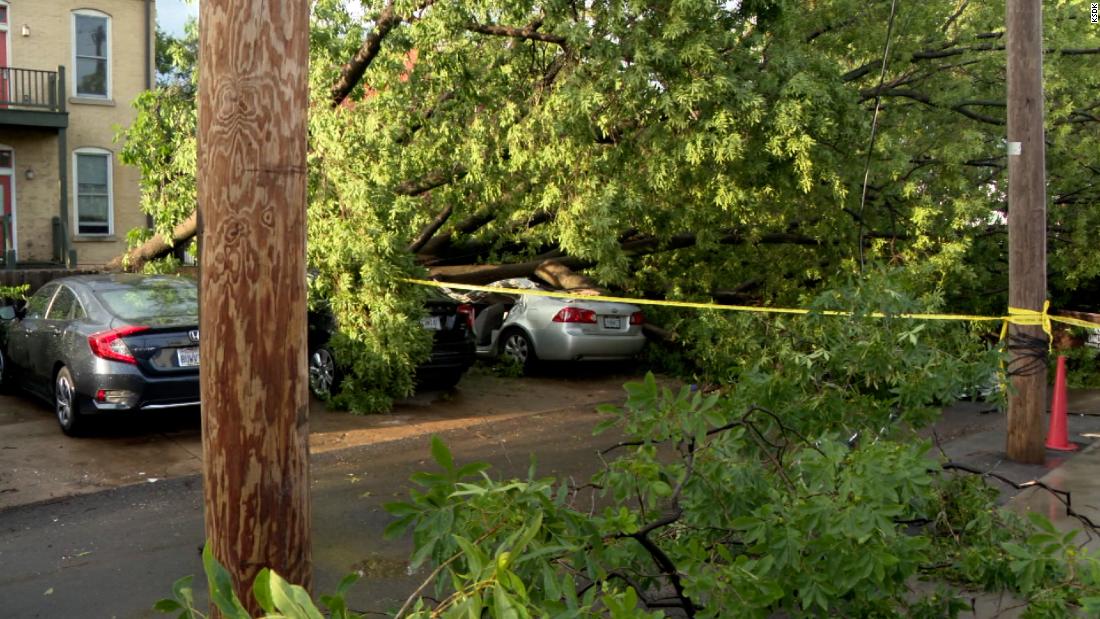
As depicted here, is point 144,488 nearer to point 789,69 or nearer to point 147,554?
point 147,554

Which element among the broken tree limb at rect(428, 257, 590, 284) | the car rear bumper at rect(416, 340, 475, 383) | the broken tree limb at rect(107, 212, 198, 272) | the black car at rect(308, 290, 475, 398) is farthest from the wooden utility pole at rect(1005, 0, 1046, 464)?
the broken tree limb at rect(107, 212, 198, 272)

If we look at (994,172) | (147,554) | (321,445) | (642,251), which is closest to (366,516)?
(147,554)

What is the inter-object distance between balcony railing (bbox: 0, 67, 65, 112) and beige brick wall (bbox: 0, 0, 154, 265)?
317 millimetres

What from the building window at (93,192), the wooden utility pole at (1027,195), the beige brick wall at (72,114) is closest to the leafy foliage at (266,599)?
the wooden utility pole at (1027,195)

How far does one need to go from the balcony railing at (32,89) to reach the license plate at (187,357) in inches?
626

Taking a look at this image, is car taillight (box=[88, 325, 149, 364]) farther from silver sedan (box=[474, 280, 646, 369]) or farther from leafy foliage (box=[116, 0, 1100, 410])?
silver sedan (box=[474, 280, 646, 369])

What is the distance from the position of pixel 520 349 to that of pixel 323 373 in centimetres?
386

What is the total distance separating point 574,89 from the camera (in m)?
11.0

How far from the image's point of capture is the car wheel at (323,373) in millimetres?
11633

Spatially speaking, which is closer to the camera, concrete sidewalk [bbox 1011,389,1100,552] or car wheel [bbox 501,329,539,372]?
concrete sidewalk [bbox 1011,389,1100,552]

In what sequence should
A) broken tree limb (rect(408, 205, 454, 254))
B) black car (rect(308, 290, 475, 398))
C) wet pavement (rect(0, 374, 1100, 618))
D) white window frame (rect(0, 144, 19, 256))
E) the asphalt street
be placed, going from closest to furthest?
the asphalt street → wet pavement (rect(0, 374, 1100, 618)) → black car (rect(308, 290, 475, 398)) → broken tree limb (rect(408, 205, 454, 254)) → white window frame (rect(0, 144, 19, 256))

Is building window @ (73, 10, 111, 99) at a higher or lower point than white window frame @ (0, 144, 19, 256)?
higher

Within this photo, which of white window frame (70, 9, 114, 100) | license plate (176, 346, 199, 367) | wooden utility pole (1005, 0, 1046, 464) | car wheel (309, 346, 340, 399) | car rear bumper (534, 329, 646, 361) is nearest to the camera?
wooden utility pole (1005, 0, 1046, 464)

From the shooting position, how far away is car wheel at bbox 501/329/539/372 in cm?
1486
